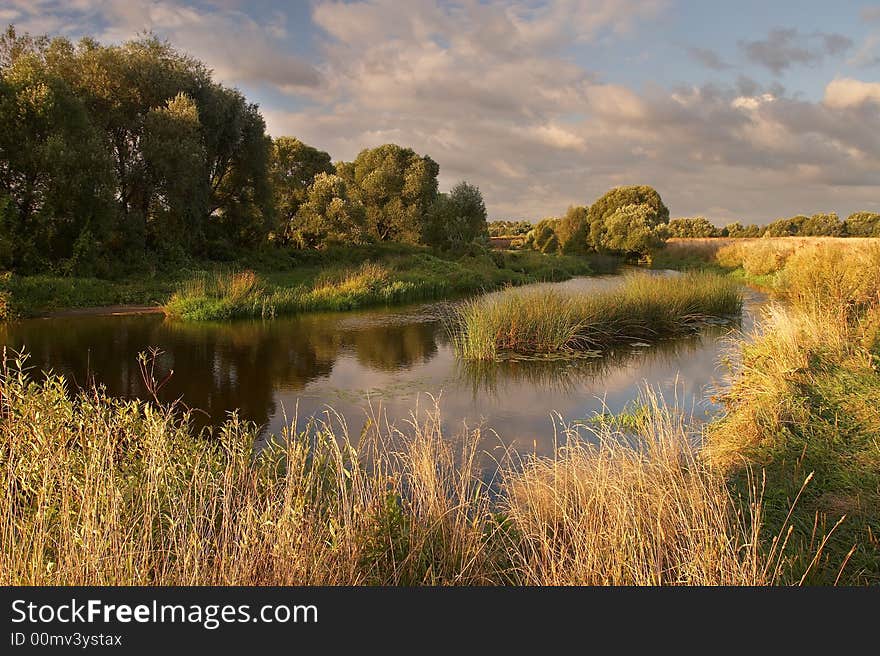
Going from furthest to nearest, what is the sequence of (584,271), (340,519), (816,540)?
(584,271), (816,540), (340,519)

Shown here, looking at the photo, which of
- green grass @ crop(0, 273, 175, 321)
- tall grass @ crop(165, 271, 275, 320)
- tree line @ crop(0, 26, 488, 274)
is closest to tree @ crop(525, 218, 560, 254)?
tree line @ crop(0, 26, 488, 274)

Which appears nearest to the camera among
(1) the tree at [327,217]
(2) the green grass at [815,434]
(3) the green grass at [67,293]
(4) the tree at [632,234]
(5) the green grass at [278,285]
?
(2) the green grass at [815,434]

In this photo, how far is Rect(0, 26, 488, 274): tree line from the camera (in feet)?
61.1

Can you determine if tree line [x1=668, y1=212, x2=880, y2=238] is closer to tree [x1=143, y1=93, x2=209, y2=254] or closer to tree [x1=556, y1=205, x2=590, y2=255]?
tree [x1=556, y1=205, x2=590, y2=255]

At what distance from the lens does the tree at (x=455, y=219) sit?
38.3 metres

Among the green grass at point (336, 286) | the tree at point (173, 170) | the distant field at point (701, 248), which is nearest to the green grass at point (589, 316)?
the green grass at point (336, 286)

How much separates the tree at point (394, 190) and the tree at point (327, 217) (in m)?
6.02

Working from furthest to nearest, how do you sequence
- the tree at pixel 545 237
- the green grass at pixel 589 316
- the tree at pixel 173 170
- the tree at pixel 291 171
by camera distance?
the tree at pixel 545 237
the tree at pixel 291 171
the tree at pixel 173 170
the green grass at pixel 589 316

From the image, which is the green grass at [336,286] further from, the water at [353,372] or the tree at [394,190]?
the tree at [394,190]

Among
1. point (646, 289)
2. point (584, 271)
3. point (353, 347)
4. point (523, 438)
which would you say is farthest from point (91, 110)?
point (584, 271)

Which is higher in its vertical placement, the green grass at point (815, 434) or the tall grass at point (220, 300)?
the tall grass at point (220, 300)

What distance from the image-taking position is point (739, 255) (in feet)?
121

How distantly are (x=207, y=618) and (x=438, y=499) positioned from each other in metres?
1.86

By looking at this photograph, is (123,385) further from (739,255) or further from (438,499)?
(739,255)
